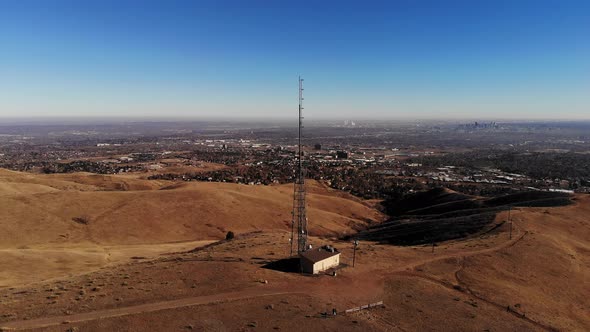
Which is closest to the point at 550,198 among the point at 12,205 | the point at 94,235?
the point at 94,235

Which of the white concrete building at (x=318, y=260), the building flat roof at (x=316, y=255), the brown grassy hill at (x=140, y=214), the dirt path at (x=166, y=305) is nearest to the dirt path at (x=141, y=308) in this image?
the dirt path at (x=166, y=305)

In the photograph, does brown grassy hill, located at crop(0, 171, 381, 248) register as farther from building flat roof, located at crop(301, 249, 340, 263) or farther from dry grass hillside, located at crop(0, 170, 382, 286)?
building flat roof, located at crop(301, 249, 340, 263)

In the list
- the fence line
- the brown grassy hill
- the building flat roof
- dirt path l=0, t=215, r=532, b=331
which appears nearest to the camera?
dirt path l=0, t=215, r=532, b=331

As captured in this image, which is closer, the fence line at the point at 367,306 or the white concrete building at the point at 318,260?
the fence line at the point at 367,306

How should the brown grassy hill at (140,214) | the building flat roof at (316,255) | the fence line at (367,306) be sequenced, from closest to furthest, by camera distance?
Answer: the fence line at (367,306) < the building flat roof at (316,255) < the brown grassy hill at (140,214)

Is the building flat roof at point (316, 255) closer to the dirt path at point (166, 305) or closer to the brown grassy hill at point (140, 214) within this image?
the dirt path at point (166, 305)

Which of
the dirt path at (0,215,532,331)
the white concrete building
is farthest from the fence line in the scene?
the white concrete building
